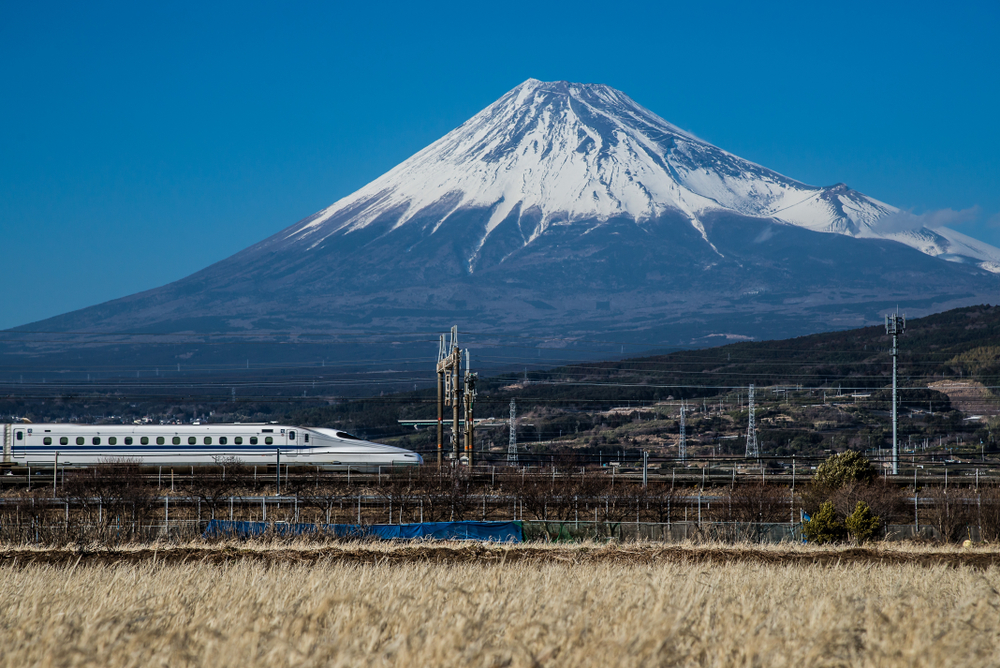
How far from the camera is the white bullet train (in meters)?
55.8

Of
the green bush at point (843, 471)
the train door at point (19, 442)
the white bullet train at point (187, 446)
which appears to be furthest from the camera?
the white bullet train at point (187, 446)

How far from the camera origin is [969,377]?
128 metres

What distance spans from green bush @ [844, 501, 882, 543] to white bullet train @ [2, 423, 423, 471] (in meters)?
31.7

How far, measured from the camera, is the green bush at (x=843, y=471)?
43.4m

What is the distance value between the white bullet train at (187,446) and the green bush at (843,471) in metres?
23.9

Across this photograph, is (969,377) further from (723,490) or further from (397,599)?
(397,599)

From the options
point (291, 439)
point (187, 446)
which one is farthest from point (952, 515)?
point (187, 446)

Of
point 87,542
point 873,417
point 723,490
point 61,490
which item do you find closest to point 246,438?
point 61,490

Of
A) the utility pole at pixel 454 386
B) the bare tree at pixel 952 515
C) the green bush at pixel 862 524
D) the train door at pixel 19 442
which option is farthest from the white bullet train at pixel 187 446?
the green bush at pixel 862 524

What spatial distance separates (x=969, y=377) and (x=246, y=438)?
350ft

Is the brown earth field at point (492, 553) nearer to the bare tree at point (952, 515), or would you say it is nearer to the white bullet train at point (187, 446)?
the bare tree at point (952, 515)

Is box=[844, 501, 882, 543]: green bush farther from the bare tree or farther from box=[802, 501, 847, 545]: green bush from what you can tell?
the bare tree

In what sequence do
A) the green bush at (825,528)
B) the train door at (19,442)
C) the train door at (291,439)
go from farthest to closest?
1. the train door at (291,439)
2. the train door at (19,442)
3. the green bush at (825,528)

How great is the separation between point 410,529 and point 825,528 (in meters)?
12.8
